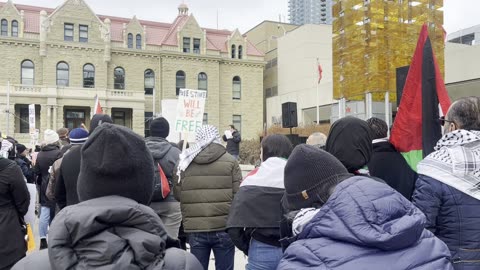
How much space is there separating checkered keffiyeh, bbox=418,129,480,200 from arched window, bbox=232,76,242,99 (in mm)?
40733

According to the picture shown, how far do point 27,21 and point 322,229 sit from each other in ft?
136

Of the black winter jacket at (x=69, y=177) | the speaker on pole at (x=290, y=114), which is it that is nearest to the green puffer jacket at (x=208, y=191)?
the black winter jacket at (x=69, y=177)

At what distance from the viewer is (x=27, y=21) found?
3734 centimetres

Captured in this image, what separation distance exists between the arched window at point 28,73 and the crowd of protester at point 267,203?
34.6 metres

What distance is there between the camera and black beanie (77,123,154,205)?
5.45ft

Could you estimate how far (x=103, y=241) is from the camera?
57.2 inches

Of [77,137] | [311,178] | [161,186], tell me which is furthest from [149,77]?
[311,178]

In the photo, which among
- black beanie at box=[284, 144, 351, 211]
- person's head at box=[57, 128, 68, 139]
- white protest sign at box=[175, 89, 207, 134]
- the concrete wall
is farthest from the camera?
the concrete wall

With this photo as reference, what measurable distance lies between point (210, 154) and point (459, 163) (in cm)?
237

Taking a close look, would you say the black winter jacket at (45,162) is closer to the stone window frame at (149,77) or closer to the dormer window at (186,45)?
the stone window frame at (149,77)

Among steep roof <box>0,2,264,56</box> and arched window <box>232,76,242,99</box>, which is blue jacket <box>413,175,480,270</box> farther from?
arched window <box>232,76,242,99</box>

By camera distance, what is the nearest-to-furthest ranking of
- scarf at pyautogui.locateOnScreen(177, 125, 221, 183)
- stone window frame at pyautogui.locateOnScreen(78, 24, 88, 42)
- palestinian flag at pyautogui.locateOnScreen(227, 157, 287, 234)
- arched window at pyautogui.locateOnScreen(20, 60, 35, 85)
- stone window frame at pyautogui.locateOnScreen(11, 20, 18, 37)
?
palestinian flag at pyautogui.locateOnScreen(227, 157, 287, 234) → scarf at pyautogui.locateOnScreen(177, 125, 221, 183) → arched window at pyautogui.locateOnScreen(20, 60, 35, 85) → stone window frame at pyautogui.locateOnScreen(11, 20, 18, 37) → stone window frame at pyautogui.locateOnScreen(78, 24, 88, 42)

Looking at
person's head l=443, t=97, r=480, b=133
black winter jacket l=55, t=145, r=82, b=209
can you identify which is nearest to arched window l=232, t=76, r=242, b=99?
black winter jacket l=55, t=145, r=82, b=209

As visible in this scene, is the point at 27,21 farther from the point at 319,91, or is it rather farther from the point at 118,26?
the point at 319,91
